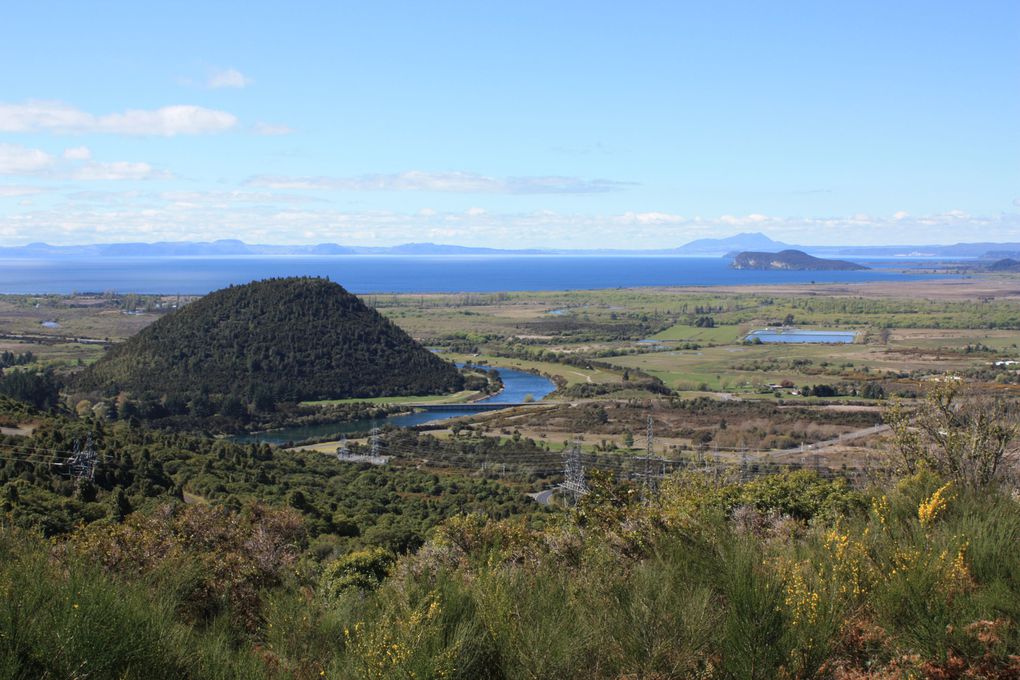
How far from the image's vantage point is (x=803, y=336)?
371 feet

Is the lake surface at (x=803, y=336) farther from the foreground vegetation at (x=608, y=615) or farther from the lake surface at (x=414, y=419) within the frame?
the foreground vegetation at (x=608, y=615)

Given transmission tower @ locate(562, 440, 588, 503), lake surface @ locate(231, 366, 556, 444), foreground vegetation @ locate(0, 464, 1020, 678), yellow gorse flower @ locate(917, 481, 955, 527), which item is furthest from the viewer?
lake surface @ locate(231, 366, 556, 444)

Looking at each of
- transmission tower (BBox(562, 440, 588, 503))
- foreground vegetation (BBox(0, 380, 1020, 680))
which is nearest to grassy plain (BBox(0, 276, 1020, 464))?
transmission tower (BBox(562, 440, 588, 503))

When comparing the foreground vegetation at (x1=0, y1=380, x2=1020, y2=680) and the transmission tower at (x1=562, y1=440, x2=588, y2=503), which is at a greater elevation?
the foreground vegetation at (x1=0, y1=380, x2=1020, y2=680)

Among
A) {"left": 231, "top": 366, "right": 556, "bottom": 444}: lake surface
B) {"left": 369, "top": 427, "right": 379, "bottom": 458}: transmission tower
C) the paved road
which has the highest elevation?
{"left": 369, "top": 427, "right": 379, "bottom": 458}: transmission tower

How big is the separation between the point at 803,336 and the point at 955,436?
98.0 metres

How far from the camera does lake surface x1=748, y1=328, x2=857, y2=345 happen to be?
107 meters

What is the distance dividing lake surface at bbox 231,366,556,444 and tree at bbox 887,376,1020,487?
141 feet

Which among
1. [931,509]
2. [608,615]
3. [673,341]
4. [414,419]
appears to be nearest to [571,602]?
[608,615]

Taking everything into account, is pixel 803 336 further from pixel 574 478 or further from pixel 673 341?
pixel 574 478

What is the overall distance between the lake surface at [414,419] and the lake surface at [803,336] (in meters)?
41.7

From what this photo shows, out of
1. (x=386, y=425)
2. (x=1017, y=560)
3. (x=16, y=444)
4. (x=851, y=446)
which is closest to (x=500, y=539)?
(x=1017, y=560)

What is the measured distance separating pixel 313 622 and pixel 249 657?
1498mm

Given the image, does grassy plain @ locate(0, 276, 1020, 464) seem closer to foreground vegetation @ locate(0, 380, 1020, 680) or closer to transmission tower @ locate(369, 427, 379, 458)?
transmission tower @ locate(369, 427, 379, 458)
